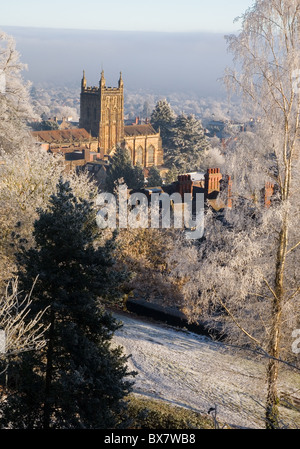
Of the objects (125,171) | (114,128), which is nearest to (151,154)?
(114,128)

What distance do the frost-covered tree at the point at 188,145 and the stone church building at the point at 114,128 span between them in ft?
35.1

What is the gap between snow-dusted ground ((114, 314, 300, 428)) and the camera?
1603 centimetres

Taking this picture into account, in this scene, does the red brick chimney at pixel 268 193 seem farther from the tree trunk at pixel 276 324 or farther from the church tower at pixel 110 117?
the church tower at pixel 110 117

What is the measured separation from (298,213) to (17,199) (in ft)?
36.3

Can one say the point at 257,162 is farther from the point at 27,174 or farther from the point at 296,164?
the point at 27,174

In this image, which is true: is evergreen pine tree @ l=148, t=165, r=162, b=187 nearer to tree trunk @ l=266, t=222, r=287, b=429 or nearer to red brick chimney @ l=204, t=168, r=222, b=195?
red brick chimney @ l=204, t=168, r=222, b=195

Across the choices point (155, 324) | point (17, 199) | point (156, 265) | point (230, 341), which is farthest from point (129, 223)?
point (230, 341)

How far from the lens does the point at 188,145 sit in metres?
80.2

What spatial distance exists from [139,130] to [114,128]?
230 inches

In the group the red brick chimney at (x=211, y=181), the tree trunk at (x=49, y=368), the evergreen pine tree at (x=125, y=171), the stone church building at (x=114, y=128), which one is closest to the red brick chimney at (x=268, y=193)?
the tree trunk at (x=49, y=368)

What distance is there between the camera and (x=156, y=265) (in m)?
26.0

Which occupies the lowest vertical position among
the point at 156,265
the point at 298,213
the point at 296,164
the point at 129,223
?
the point at 156,265

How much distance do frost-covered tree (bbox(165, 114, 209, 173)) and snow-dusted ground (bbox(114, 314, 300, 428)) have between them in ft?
192

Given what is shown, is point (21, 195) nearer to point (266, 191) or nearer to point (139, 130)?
point (266, 191)
